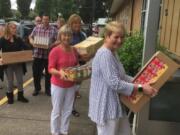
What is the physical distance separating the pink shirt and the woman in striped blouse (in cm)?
144

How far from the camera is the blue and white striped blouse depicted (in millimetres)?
3908

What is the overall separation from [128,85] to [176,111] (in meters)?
1.72

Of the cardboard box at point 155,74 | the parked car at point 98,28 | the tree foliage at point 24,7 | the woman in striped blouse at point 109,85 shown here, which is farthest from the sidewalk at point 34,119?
the tree foliage at point 24,7

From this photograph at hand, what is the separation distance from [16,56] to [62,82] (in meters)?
2.37

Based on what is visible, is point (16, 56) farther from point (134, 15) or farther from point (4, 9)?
point (4, 9)

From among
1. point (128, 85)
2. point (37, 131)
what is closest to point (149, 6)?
point (128, 85)

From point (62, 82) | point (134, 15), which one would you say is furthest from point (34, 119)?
point (134, 15)

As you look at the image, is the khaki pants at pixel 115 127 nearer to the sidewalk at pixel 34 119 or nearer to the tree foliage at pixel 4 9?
the sidewalk at pixel 34 119

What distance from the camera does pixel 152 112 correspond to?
215 inches

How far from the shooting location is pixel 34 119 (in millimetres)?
6992

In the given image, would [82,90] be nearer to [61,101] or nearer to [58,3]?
[61,101]

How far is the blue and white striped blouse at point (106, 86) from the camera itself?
391cm

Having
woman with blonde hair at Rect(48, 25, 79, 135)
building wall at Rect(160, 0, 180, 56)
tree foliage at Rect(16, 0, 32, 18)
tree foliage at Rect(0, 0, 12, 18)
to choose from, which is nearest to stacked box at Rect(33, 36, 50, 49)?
building wall at Rect(160, 0, 180, 56)

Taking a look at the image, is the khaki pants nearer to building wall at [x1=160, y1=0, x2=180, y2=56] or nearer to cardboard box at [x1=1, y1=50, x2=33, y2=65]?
building wall at [x1=160, y1=0, x2=180, y2=56]
